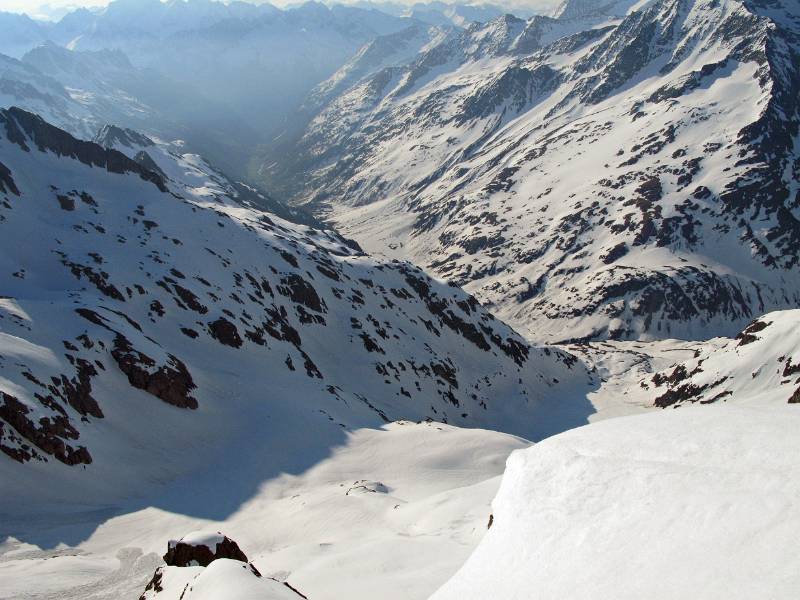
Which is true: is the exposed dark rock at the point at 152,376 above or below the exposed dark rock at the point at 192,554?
above

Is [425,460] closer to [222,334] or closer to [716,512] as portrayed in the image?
[222,334]

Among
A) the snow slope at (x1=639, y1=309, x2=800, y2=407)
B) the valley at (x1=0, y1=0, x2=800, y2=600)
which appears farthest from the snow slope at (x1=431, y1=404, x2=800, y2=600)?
the snow slope at (x1=639, y1=309, x2=800, y2=407)

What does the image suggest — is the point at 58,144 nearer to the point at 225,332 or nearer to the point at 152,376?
the point at 225,332

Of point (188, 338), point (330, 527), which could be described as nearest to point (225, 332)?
point (188, 338)

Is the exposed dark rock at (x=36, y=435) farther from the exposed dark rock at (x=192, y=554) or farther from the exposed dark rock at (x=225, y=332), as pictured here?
the exposed dark rock at (x=225, y=332)

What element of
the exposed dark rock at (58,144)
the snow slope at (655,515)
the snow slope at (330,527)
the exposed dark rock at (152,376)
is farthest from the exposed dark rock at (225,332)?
the snow slope at (655,515)

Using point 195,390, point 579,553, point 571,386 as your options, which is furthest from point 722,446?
point 571,386
